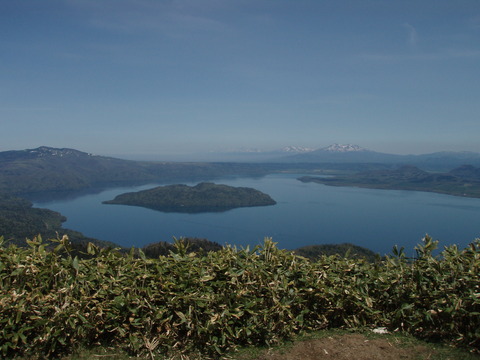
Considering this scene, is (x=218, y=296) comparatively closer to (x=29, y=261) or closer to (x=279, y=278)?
(x=279, y=278)

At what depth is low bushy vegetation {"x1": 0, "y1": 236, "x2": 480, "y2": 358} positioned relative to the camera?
2.74m

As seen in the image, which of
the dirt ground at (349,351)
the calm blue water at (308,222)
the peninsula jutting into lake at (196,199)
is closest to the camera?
the dirt ground at (349,351)

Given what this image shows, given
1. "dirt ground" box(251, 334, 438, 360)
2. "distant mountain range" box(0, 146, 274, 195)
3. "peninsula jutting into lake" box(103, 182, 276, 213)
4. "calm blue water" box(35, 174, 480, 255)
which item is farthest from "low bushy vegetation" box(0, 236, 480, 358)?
"distant mountain range" box(0, 146, 274, 195)

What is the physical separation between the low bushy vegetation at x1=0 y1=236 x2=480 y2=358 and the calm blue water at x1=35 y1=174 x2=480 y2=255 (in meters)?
52.7

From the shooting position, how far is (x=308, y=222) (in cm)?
7806

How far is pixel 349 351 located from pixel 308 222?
253ft

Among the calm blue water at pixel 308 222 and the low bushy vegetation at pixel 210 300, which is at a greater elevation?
the low bushy vegetation at pixel 210 300

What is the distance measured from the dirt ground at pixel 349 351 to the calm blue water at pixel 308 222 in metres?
53.1

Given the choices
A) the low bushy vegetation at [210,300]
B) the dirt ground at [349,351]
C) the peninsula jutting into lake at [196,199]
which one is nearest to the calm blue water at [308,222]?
the peninsula jutting into lake at [196,199]

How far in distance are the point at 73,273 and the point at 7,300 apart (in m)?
0.49

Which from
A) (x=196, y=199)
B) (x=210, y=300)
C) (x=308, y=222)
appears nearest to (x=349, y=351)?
(x=210, y=300)

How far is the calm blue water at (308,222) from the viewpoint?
212ft

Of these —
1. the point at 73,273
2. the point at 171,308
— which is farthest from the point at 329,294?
the point at 73,273

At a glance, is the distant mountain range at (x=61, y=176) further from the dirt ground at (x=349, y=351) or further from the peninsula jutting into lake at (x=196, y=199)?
the dirt ground at (x=349, y=351)
